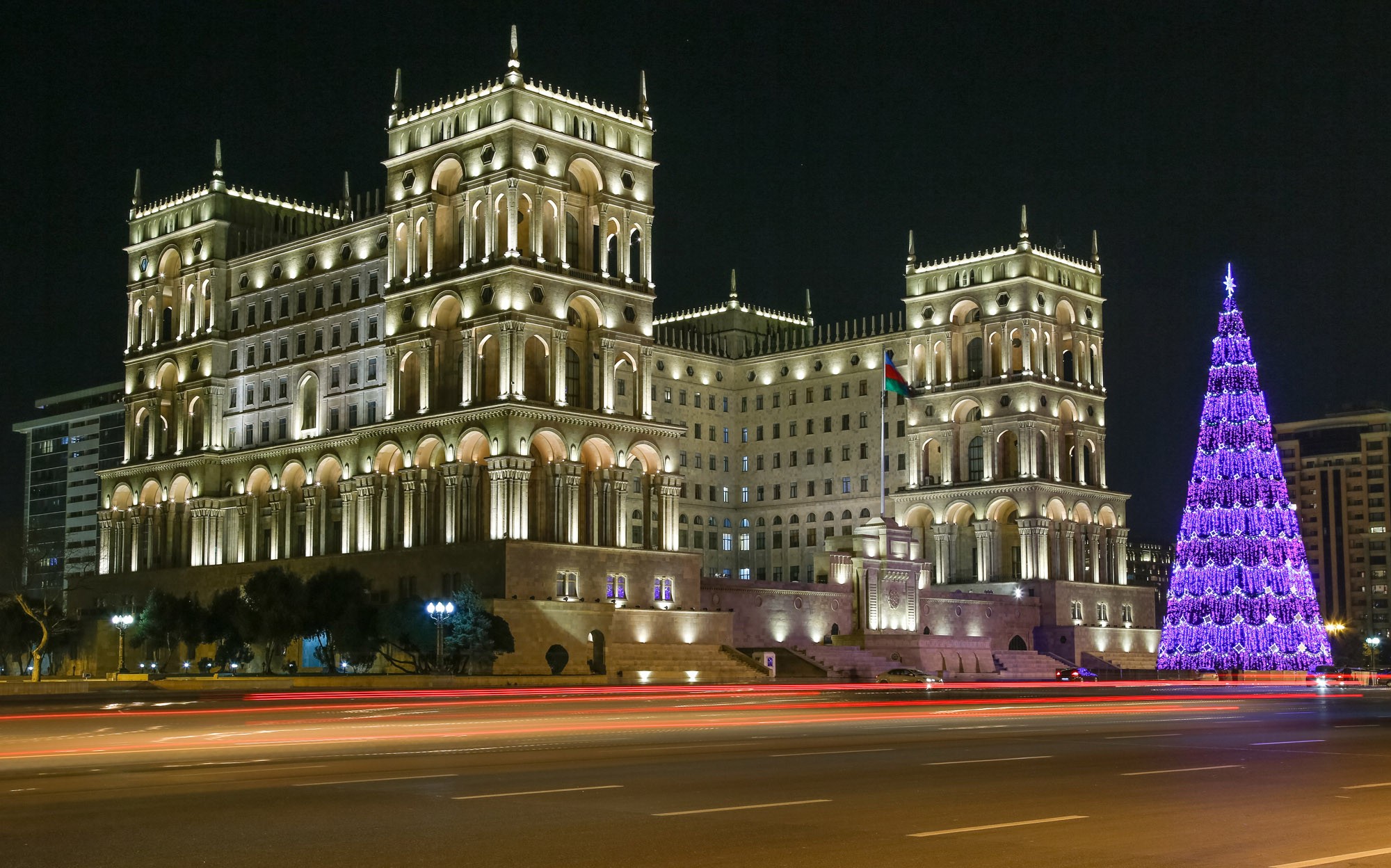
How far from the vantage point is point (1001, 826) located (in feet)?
57.0

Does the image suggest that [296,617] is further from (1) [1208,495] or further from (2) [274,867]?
(2) [274,867]

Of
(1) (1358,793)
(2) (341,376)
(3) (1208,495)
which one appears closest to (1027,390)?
(3) (1208,495)

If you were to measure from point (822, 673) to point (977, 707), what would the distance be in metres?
35.7

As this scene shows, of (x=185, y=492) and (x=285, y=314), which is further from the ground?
(x=285, y=314)

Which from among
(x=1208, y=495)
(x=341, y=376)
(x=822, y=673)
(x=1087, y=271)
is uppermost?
(x=1087, y=271)

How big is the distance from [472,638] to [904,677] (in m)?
21.1

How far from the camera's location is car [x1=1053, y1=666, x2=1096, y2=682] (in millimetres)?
88875

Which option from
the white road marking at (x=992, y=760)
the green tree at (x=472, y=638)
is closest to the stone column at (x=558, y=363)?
the green tree at (x=472, y=638)

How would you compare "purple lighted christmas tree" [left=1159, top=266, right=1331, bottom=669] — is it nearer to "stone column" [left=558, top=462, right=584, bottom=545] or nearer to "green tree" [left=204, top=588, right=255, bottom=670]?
"stone column" [left=558, top=462, right=584, bottom=545]

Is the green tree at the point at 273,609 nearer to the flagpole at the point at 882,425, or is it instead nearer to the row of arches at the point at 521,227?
the row of arches at the point at 521,227

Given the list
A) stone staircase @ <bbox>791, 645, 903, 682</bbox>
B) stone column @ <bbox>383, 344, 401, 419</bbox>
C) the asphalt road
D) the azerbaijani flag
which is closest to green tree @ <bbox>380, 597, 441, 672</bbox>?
stone column @ <bbox>383, 344, 401, 419</bbox>

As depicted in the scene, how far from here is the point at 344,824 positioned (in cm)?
1756

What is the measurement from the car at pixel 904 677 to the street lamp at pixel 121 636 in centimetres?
3613

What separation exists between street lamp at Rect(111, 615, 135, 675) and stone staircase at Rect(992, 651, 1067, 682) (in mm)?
46630
